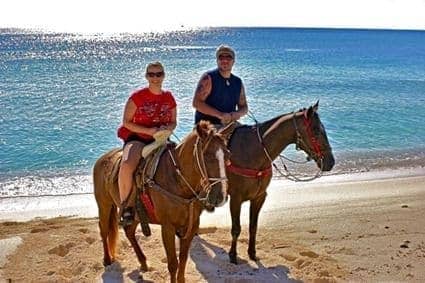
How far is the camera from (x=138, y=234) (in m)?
8.27

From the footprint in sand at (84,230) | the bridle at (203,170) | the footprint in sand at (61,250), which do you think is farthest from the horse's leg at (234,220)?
the footprint in sand at (84,230)

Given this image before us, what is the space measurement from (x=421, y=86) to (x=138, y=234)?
35633mm

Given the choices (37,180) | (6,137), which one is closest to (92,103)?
(6,137)

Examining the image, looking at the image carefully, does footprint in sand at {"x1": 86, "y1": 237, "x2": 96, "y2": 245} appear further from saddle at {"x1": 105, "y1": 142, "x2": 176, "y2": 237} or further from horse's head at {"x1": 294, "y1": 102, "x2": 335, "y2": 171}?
horse's head at {"x1": 294, "y1": 102, "x2": 335, "y2": 171}

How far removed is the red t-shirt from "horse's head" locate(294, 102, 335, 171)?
157 cm

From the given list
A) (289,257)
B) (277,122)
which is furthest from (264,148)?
(289,257)

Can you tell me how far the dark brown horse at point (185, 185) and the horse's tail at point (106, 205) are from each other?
0.10 feet

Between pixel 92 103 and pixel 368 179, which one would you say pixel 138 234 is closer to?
pixel 368 179

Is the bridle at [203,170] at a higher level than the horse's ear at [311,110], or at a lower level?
lower

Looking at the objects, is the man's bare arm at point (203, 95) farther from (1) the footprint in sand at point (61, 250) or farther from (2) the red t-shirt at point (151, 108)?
(1) the footprint in sand at point (61, 250)

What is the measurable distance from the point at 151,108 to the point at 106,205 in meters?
1.54

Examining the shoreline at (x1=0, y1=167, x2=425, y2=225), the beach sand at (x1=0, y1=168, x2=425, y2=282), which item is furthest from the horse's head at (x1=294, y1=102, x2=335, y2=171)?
the shoreline at (x1=0, y1=167, x2=425, y2=225)

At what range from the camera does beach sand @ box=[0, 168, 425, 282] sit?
6.86 metres

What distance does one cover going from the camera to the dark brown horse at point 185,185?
5.00 metres
